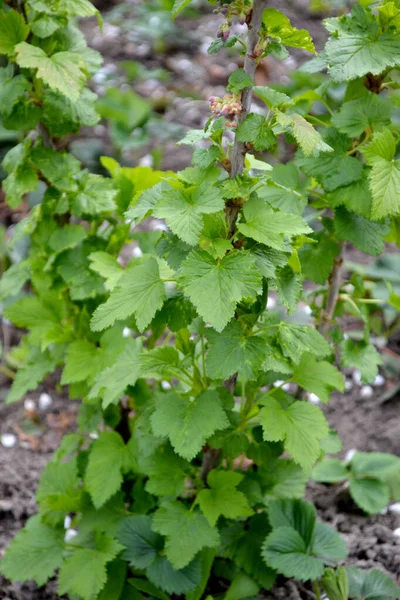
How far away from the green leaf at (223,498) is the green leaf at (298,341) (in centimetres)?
34

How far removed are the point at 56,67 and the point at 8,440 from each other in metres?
1.49

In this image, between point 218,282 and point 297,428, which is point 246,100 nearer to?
point 218,282

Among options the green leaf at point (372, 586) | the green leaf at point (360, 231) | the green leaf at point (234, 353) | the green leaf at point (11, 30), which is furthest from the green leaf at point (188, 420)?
the green leaf at point (11, 30)

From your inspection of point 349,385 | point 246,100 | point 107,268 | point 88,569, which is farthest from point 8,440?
point 246,100

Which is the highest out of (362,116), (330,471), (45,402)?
(362,116)

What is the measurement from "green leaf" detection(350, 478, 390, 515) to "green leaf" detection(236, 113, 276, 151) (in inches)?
43.0

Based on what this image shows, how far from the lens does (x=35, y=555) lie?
1.65 m

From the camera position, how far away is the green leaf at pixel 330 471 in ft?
6.37

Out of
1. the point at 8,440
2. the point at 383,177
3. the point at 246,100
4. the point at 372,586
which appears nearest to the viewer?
the point at 246,100

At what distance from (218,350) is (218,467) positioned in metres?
0.48

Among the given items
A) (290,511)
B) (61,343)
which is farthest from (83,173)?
(290,511)

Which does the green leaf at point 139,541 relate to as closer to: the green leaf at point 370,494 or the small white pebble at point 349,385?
the green leaf at point 370,494

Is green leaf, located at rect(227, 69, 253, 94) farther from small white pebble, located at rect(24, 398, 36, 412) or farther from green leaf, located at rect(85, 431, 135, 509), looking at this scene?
small white pebble, located at rect(24, 398, 36, 412)

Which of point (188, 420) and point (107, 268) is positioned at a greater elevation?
point (107, 268)
